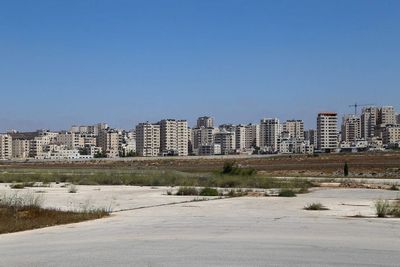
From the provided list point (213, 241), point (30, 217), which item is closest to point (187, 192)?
point (30, 217)

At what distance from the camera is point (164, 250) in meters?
13.6

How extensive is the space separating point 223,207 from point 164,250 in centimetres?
1529

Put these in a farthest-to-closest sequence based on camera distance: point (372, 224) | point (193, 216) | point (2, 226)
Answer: point (193, 216), point (372, 224), point (2, 226)

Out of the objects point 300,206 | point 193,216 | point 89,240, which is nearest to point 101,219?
point 193,216

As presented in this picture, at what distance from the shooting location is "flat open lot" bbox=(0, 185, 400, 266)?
39.7ft

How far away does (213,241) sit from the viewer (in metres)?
15.3

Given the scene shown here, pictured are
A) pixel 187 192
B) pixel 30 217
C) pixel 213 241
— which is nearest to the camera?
pixel 213 241

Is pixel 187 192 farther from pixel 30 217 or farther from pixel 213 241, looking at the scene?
pixel 213 241

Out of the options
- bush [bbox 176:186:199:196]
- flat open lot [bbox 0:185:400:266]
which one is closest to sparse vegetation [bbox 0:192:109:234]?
flat open lot [bbox 0:185:400:266]

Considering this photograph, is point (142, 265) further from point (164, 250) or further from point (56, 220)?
point (56, 220)

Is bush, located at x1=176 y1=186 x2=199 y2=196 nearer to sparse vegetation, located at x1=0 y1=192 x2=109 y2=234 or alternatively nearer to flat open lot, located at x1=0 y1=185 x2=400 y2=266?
flat open lot, located at x1=0 y1=185 x2=400 y2=266

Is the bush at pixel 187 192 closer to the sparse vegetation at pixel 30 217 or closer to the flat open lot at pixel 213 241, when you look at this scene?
the flat open lot at pixel 213 241

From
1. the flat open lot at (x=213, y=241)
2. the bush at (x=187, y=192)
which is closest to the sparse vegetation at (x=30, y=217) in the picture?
the flat open lot at (x=213, y=241)

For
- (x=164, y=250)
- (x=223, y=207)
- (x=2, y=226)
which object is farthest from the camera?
(x=223, y=207)
